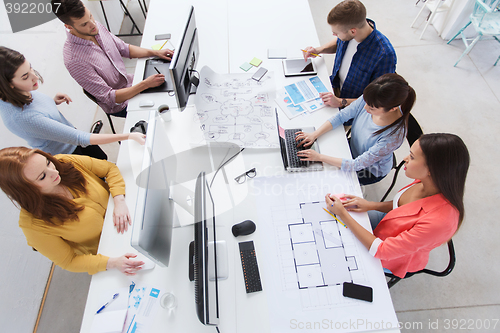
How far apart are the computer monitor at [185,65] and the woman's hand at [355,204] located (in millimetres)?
1175

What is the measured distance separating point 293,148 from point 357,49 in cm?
93

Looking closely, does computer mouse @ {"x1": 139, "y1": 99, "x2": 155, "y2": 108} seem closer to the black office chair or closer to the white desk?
the white desk

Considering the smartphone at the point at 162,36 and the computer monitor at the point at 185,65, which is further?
the smartphone at the point at 162,36

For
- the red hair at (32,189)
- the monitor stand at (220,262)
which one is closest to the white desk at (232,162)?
the monitor stand at (220,262)

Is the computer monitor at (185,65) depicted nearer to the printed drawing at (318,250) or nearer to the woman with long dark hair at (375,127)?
the woman with long dark hair at (375,127)

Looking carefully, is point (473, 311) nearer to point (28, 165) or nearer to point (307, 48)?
point (307, 48)

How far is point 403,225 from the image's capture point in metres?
1.43

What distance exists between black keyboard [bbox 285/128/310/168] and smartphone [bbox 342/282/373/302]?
2.37 feet

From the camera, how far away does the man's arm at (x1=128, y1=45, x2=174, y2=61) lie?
91.4 inches

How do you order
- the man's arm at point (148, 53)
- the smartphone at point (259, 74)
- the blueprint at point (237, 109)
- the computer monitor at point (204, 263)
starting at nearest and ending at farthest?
1. the computer monitor at point (204, 263)
2. the blueprint at point (237, 109)
3. the smartphone at point (259, 74)
4. the man's arm at point (148, 53)

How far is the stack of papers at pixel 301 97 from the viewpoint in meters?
2.02

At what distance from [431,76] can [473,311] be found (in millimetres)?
2586

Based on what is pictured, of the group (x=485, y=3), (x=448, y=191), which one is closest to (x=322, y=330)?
(x=448, y=191)

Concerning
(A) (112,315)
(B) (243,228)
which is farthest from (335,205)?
(A) (112,315)
